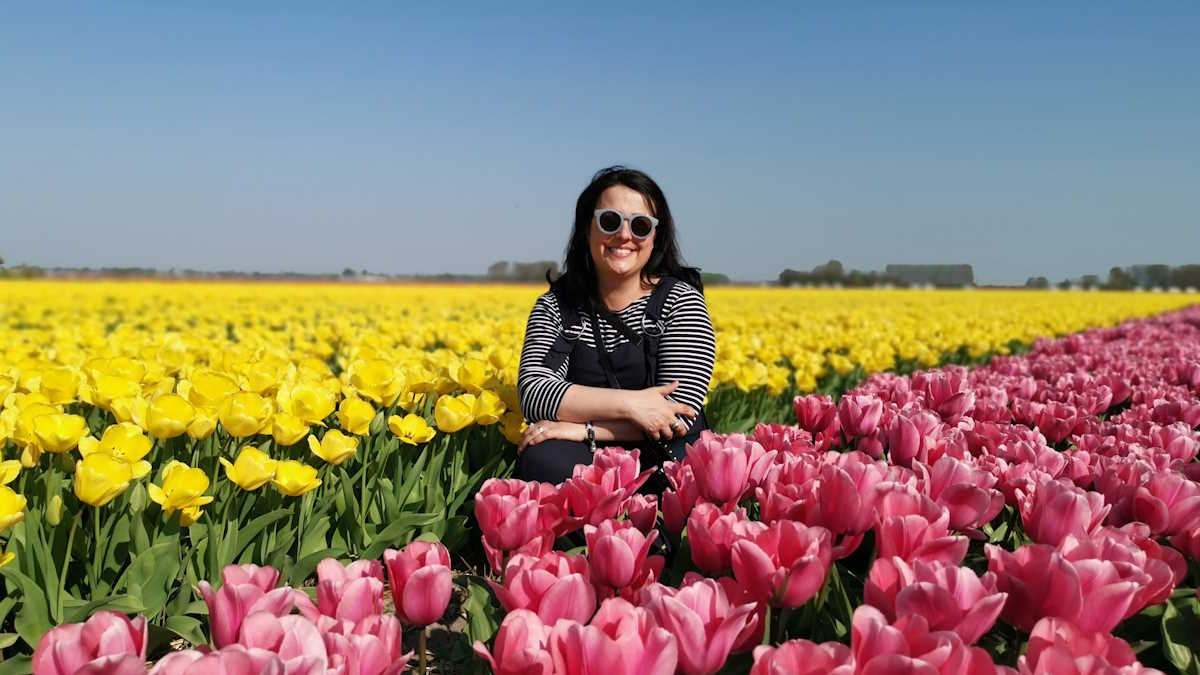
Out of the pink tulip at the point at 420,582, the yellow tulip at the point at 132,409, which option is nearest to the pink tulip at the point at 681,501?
the pink tulip at the point at 420,582

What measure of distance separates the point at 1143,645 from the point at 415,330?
697cm

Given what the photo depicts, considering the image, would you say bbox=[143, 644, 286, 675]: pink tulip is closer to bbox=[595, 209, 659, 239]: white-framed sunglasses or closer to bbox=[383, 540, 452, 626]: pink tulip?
bbox=[383, 540, 452, 626]: pink tulip

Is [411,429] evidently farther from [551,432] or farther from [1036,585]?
[1036,585]

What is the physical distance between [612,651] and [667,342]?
8.44 feet

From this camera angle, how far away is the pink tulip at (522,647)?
100 centimetres

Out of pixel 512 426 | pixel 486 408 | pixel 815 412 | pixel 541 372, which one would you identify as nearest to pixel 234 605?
pixel 815 412

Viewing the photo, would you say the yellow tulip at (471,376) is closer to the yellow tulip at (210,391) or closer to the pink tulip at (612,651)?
the yellow tulip at (210,391)

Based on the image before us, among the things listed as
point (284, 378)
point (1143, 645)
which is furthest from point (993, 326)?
point (1143, 645)

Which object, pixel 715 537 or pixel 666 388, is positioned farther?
pixel 666 388

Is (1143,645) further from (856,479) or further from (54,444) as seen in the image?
(54,444)

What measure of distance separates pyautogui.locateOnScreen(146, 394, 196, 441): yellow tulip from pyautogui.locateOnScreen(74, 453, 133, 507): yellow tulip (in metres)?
0.40

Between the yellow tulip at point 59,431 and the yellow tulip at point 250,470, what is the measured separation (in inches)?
16.3

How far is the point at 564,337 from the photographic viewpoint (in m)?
3.60

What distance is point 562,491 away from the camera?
1.68 metres
